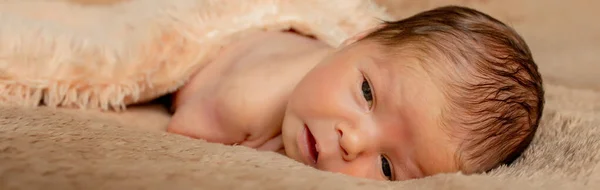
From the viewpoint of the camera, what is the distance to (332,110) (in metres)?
0.91

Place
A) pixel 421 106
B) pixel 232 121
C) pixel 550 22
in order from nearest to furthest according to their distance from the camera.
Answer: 1. pixel 421 106
2. pixel 232 121
3. pixel 550 22

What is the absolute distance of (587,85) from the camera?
4.86 ft

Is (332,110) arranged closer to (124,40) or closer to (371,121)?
(371,121)

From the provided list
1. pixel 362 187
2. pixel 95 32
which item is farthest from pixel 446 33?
pixel 95 32

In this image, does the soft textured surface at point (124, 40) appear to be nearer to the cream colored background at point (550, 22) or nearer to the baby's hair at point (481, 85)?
the baby's hair at point (481, 85)

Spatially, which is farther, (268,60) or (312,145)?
(268,60)

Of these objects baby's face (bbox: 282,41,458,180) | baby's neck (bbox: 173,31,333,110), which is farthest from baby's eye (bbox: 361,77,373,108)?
baby's neck (bbox: 173,31,333,110)

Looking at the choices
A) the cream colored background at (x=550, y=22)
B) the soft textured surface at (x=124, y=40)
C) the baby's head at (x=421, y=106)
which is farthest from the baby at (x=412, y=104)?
the cream colored background at (x=550, y=22)

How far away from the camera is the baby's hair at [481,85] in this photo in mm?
857

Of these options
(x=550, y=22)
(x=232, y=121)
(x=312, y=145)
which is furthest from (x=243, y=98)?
(x=550, y=22)

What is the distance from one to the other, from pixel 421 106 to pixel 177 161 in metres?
0.38

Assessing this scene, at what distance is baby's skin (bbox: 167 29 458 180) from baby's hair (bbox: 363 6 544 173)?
0.02 meters

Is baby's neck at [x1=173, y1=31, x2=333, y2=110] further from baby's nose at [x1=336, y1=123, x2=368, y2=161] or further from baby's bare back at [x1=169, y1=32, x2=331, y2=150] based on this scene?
baby's nose at [x1=336, y1=123, x2=368, y2=161]

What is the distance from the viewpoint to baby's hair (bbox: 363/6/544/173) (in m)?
0.86
